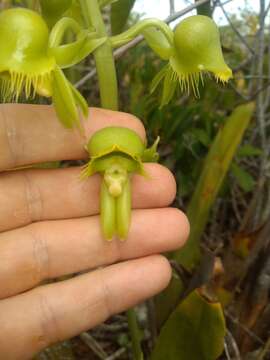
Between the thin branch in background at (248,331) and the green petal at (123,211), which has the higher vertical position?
the green petal at (123,211)

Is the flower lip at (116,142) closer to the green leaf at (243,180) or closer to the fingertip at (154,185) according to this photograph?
the fingertip at (154,185)

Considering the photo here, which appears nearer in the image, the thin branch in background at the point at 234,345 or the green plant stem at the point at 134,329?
the green plant stem at the point at 134,329

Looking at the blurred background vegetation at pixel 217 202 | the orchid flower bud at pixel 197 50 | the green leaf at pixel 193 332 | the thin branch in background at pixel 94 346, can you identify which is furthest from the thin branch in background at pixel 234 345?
the orchid flower bud at pixel 197 50

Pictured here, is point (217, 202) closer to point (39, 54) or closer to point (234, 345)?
point (234, 345)

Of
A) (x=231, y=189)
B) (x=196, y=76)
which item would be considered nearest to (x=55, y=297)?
(x=196, y=76)

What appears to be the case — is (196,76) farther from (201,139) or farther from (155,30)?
(201,139)
